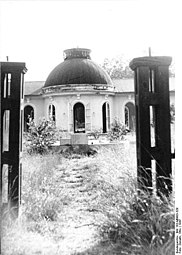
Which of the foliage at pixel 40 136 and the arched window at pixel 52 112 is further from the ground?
the arched window at pixel 52 112

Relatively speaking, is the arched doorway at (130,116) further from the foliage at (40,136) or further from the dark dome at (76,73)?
the foliage at (40,136)

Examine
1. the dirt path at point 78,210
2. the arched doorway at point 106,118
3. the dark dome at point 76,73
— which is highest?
the dark dome at point 76,73

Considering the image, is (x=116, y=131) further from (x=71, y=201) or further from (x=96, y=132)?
(x=71, y=201)

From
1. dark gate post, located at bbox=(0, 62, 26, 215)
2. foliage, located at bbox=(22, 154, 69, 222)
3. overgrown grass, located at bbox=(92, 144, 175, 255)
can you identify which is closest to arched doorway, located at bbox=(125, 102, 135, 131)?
overgrown grass, located at bbox=(92, 144, 175, 255)

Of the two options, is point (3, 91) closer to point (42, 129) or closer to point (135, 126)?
point (42, 129)

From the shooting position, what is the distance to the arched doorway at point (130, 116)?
1316 mm

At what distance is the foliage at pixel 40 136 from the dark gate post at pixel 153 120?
356 mm

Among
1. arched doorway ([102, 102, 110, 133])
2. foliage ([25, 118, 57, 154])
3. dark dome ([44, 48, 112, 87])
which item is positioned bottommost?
foliage ([25, 118, 57, 154])

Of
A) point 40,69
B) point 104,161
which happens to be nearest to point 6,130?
point 40,69

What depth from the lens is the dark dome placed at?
52.6 inches

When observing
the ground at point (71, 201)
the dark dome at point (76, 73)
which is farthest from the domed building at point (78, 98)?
the ground at point (71, 201)

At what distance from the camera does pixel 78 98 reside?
136 centimetres

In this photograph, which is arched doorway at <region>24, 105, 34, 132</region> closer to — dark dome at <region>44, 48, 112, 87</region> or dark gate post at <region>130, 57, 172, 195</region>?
dark dome at <region>44, 48, 112, 87</region>

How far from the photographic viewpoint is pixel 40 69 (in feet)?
4.46
